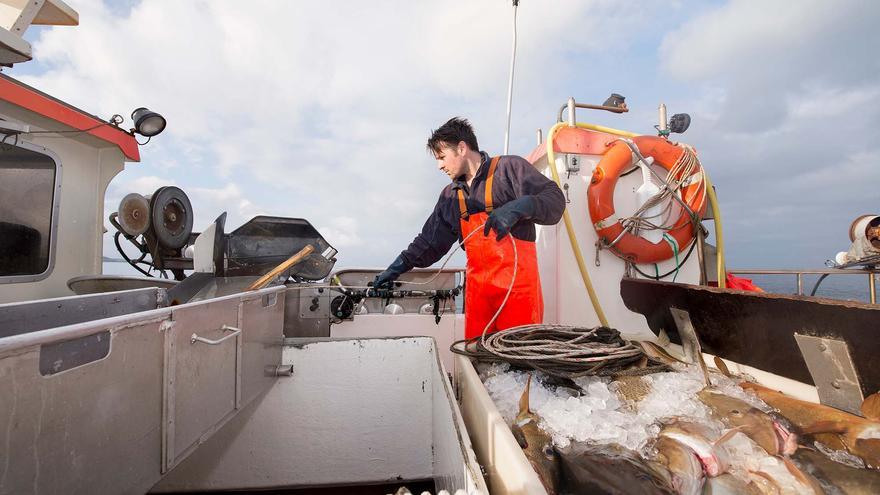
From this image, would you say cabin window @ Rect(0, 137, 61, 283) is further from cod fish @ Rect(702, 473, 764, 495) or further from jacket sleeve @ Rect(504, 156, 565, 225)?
cod fish @ Rect(702, 473, 764, 495)

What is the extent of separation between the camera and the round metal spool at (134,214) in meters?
3.06

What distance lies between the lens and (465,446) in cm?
101

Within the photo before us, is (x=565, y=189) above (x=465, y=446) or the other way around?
above

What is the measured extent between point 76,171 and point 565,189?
402 centimetres

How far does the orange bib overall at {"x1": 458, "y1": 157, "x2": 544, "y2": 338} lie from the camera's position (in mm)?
2369

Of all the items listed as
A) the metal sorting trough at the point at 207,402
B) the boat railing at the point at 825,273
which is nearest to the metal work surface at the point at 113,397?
the metal sorting trough at the point at 207,402

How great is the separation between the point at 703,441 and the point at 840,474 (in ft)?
0.97

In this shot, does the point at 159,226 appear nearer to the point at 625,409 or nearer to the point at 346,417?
the point at 346,417

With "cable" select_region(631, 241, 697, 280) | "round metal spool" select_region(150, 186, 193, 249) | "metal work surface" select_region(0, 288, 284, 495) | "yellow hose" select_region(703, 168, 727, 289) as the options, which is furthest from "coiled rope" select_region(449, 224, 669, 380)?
"round metal spool" select_region(150, 186, 193, 249)

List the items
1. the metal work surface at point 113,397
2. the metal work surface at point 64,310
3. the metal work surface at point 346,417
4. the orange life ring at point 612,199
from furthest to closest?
the orange life ring at point 612,199, the metal work surface at point 346,417, the metal work surface at point 64,310, the metal work surface at point 113,397

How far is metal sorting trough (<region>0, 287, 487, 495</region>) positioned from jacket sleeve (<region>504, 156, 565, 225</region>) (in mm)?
1088

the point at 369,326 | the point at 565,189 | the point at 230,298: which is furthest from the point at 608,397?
the point at 565,189

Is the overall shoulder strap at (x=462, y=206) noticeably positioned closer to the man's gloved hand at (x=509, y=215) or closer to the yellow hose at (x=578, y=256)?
the man's gloved hand at (x=509, y=215)

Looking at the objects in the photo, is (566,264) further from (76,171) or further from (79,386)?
(76,171)
